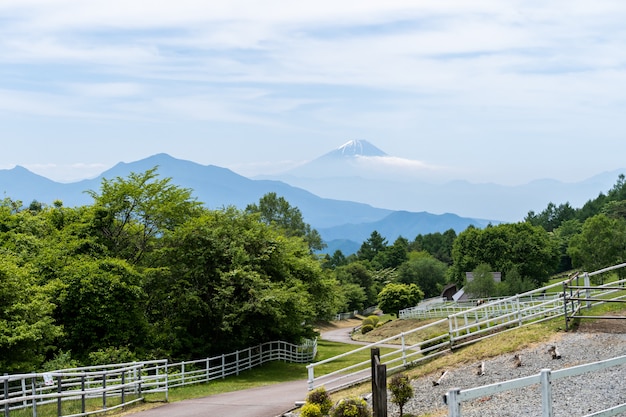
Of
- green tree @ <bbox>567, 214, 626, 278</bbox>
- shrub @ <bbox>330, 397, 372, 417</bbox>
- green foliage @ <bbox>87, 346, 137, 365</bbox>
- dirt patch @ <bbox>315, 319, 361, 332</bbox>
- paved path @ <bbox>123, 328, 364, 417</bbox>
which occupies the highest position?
green tree @ <bbox>567, 214, 626, 278</bbox>

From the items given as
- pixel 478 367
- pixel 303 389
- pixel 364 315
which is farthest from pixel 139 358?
pixel 364 315

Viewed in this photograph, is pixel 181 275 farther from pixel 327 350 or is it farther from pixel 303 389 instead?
pixel 327 350

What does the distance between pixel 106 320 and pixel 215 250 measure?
312 inches

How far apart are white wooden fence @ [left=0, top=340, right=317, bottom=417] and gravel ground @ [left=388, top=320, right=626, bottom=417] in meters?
7.89

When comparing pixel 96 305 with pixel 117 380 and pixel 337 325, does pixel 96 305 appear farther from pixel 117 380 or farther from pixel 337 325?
pixel 337 325

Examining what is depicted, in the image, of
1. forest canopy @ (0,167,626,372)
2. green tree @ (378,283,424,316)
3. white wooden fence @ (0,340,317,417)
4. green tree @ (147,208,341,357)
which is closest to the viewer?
white wooden fence @ (0,340,317,417)

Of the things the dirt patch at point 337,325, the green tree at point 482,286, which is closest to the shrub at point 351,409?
the green tree at point 482,286

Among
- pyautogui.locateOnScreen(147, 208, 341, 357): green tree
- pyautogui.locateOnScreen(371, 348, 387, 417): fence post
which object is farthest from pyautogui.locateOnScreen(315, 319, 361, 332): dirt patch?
pyautogui.locateOnScreen(371, 348, 387, 417): fence post

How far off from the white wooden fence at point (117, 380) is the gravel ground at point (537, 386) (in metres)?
7.89

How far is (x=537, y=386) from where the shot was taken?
53.2 ft

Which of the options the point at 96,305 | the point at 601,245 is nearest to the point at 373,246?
the point at 601,245

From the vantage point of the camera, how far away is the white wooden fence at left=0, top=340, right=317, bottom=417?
→ 61.0 feet

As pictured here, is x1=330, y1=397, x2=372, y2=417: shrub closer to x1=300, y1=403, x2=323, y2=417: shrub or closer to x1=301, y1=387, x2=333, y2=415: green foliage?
x1=300, y1=403, x2=323, y2=417: shrub

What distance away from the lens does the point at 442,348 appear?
25.5 m
